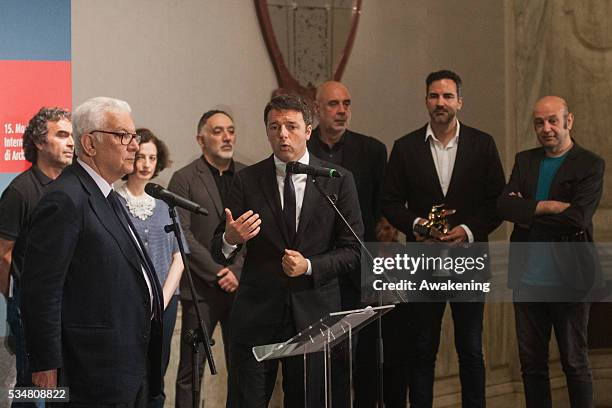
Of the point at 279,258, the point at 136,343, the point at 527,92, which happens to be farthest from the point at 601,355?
the point at 136,343

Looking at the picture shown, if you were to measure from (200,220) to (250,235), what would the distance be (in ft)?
3.72

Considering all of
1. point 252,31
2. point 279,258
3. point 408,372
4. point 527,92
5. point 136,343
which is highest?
point 252,31

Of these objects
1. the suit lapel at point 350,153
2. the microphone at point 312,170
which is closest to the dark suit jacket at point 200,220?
the suit lapel at point 350,153

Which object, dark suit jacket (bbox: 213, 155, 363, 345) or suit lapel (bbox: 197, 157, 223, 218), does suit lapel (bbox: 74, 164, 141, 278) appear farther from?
suit lapel (bbox: 197, 157, 223, 218)

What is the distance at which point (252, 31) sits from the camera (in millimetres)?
5176

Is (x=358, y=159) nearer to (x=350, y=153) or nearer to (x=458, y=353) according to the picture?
(x=350, y=153)

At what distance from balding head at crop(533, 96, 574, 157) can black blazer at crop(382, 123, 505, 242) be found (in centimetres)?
25

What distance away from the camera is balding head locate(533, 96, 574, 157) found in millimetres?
4688

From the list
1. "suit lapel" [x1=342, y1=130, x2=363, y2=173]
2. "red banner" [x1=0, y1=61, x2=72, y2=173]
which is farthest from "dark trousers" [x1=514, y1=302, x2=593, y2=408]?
"red banner" [x1=0, y1=61, x2=72, y2=173]

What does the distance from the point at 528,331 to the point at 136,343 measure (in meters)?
2.29

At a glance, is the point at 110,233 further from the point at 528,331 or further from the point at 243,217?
the point at 528,331

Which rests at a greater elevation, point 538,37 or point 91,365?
point 538,37

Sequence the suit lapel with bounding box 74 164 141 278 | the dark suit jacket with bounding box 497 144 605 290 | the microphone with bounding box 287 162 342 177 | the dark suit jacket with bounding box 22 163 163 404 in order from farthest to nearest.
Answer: the dark suit jacket with bounding box 497 144 605 290 < the microphone with bounding box 287 162 342 177 < the suit lapel with bounding box 74 164 141 278 < the dark suit jacket with bounding box 22 163 163 404

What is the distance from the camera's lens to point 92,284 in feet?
10.1
